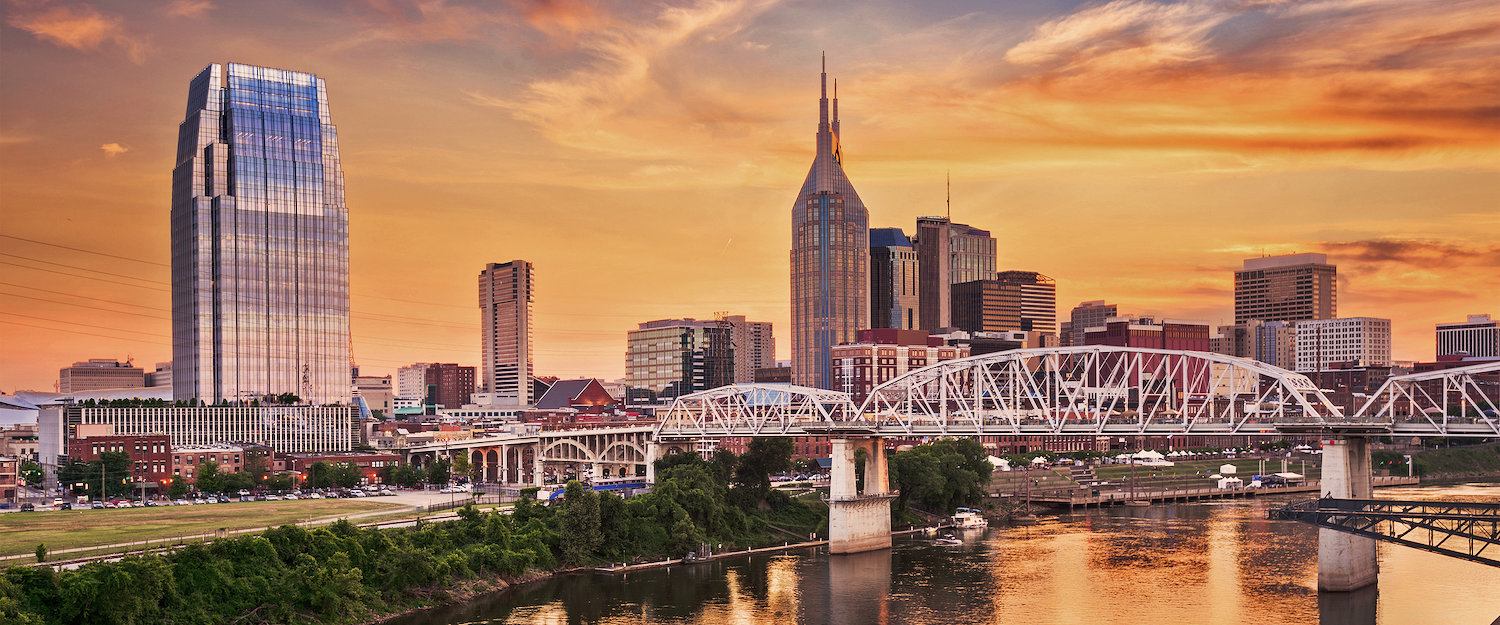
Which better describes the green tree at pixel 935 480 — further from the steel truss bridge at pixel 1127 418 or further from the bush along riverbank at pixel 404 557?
the bush along riverbank at pixel 404 557

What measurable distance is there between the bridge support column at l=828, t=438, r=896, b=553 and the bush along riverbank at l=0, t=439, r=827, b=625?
6.44m

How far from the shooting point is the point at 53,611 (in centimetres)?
6188

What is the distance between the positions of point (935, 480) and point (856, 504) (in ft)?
57.8

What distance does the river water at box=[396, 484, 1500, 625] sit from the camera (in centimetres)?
7538

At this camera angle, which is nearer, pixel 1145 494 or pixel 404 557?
pixel 404 557

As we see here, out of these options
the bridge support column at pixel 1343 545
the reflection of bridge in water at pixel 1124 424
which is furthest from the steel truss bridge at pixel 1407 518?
the reflection of bridge in water at pixel 1124 424

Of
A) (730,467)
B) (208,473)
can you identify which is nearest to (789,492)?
(730,467)

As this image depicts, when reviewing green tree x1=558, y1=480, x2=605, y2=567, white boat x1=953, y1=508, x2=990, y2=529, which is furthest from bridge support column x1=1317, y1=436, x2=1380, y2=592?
green tree x1=558, y1=480, x2=605, y2=567

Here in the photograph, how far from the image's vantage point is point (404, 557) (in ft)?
260

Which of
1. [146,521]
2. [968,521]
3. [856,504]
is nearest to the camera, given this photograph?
[146,521]

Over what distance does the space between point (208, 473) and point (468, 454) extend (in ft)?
138

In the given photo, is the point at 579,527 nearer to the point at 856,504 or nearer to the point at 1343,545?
the point at 856,504

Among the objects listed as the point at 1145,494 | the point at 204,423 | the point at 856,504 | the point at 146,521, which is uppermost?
the point at 204,423

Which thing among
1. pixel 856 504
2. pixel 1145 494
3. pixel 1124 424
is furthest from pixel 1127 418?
pixel 1145 494
